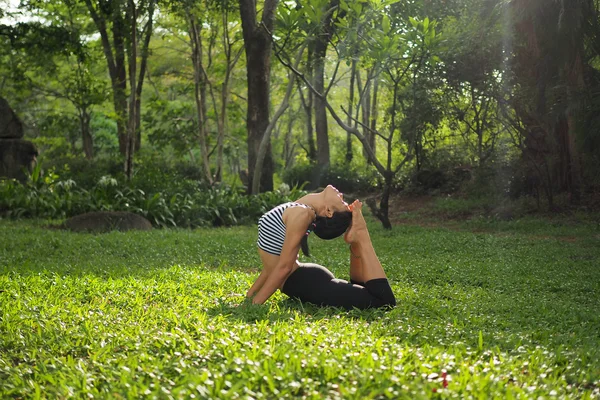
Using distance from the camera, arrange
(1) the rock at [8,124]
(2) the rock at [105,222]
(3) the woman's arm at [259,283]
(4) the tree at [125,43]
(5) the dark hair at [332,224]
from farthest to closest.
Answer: (1) the rock at [8,124], (4) the tree at [125,43], (2) the rock at [105,222], (3) the woman's arm at [259,283], (5) the dark hair at [332,224]

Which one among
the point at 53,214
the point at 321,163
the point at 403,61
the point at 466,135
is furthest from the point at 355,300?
the point at 321,163

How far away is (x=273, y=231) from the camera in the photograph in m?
5.83

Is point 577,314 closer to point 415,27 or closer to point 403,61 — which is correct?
point 415,27

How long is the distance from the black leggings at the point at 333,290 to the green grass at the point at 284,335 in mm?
138

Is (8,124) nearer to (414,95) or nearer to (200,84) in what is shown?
(200,84)

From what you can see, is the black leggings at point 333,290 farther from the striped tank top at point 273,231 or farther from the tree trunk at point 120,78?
the tree trunk at point 120,78

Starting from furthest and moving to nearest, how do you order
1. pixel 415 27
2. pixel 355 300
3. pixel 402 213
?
1. pixel 402 213
2. pixel 415 27
3. pixel 355 300

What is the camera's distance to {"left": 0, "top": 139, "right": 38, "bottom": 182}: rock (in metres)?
18.4

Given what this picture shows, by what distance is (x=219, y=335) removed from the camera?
448 cm

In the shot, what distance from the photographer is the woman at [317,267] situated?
18.4ft

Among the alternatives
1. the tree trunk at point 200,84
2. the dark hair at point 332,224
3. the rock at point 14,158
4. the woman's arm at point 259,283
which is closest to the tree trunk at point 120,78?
the tree trunk at point 200,84

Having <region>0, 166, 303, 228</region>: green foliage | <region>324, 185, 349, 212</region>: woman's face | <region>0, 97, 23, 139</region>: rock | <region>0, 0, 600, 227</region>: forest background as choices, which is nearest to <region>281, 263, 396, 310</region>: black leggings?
<region>324, 185, 349, 212</region>: woman's face

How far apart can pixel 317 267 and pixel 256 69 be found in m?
12.9

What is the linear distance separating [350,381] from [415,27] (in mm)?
9814
